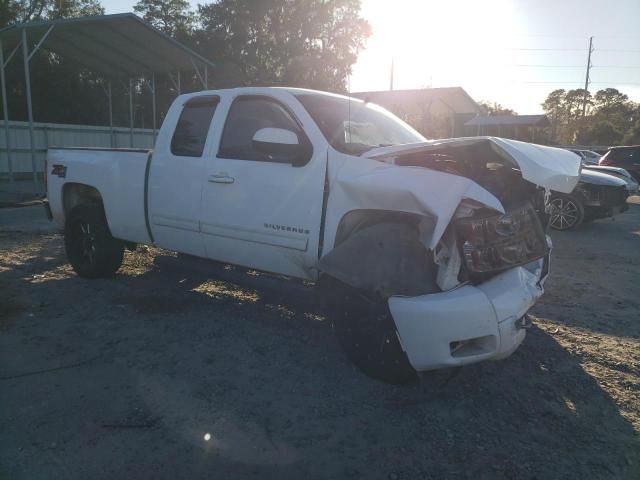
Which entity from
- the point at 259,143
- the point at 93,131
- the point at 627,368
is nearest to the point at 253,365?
the point at 259,143

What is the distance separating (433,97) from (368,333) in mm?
35329

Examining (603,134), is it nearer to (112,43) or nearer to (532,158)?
(112,43)

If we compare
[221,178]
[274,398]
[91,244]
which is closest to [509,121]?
[91,244]

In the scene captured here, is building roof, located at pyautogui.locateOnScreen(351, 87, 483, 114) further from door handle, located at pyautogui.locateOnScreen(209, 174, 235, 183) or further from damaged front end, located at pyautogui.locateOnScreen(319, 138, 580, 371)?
damaged front end, located at pyautogui.locateOnScreen(319, 138, 580, 371)

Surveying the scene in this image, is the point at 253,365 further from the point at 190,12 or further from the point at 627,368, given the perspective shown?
the point at 190,12

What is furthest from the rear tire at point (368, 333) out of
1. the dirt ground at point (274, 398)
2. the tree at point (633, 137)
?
the tree at point (633, 137)

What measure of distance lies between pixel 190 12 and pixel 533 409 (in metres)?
48.8

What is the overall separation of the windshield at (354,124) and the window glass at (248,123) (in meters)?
0.24

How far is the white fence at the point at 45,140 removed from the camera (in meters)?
18.6

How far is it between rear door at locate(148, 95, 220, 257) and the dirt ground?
1.09ft

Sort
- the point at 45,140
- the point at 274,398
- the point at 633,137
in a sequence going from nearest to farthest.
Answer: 1. the point at 274,398
2. the point at 45,140
3. the point at 633,137

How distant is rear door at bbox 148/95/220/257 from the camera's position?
15.1 ft

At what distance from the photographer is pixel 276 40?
113ft

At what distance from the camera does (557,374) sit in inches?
141
